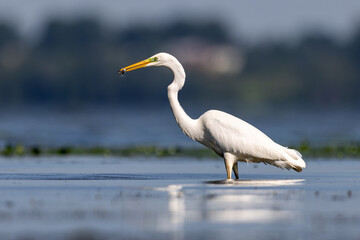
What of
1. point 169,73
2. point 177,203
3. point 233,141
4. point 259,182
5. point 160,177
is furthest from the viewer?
point 169,73

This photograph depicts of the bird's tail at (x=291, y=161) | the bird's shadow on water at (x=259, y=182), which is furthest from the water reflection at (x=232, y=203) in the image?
the bird's tail at (x=291, y=161)

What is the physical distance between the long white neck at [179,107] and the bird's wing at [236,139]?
0.23 metres

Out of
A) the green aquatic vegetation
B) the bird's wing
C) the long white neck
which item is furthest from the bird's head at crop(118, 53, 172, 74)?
the green aquatic vegetation

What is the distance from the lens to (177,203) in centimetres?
1300

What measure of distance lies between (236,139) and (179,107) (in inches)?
46.3

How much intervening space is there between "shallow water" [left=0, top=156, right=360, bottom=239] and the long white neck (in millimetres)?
807

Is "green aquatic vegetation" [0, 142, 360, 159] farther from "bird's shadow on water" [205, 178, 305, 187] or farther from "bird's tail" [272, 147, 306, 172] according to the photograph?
"bird's shadow on water" [205, 178, 305, 187]

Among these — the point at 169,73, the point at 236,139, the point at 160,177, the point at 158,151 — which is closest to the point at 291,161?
the point at 236,139

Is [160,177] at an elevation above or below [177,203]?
above

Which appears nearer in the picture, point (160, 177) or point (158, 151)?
point (160, 177)

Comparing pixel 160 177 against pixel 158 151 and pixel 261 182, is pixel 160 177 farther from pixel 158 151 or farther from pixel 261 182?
pixel 158 151

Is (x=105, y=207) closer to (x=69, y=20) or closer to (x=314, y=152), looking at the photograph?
(x=314, y=152)

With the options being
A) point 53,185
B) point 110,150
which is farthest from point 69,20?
point 53,185

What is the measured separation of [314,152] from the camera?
2403cm
